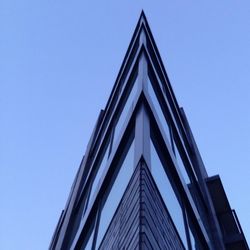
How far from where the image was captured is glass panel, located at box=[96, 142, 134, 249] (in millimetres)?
5316

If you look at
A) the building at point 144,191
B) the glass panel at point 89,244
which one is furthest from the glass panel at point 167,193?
the glass panel at point 89,244

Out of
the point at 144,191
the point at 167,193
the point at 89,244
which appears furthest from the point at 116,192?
the point at 144,191

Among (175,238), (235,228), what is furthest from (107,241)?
(235,228)

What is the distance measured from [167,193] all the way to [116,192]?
655 mm

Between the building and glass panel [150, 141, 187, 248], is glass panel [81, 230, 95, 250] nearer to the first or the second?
the building

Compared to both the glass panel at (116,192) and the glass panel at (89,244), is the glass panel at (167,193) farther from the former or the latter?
the glass panel at (89,244)

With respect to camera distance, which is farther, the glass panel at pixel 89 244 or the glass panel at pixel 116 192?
the glass panel at pixel 89 244

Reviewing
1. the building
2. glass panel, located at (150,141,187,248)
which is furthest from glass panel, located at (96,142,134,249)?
glass panel, located at (150,141,187,248)

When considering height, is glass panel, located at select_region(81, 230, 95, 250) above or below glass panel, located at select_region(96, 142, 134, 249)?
below

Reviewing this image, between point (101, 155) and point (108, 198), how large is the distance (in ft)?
9.62

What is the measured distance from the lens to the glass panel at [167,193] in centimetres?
530

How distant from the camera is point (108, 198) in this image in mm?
6051

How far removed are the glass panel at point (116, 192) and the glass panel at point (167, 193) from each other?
292 mm

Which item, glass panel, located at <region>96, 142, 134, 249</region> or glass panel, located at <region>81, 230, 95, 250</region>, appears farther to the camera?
glass panel, located at <region>81, 230, 95, 250</region>
